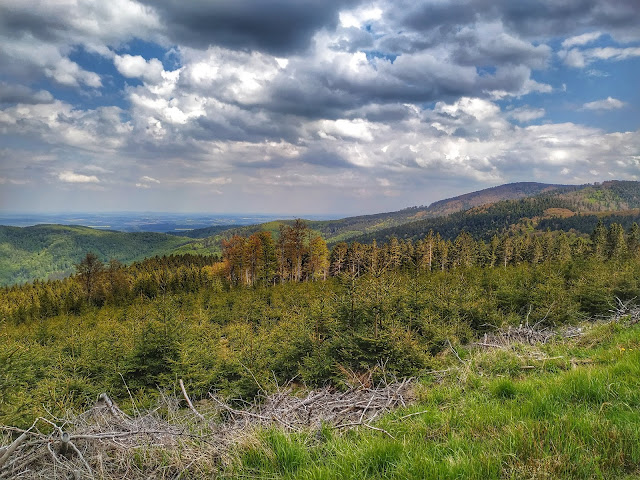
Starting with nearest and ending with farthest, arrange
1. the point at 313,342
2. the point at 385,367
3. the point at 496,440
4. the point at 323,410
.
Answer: the point at 496,440 < the point at 323,410 < the point at 385,367 < the point at 313,342

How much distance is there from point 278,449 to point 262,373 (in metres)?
8.91

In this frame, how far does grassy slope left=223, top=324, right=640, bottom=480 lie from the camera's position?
2.94m

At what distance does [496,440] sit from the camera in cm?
341

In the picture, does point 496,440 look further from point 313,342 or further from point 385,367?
point 313,342

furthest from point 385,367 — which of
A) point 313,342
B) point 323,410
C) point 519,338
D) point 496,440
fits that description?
point 496,440

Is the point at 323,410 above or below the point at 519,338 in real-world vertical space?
above

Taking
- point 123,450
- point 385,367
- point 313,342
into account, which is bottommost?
point 313,342

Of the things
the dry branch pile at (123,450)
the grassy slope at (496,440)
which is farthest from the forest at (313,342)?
the grassy slope at (496,440)

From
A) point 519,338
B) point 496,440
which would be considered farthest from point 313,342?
point 496,440

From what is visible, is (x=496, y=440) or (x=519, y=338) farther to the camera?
(x=519, y=338)

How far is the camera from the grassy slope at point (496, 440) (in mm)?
2939

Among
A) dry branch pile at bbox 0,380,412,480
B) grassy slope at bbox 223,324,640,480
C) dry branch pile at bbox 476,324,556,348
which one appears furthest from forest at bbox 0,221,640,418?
grassy slope at bbox 223,324,640,480

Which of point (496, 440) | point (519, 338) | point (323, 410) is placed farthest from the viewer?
point (519, 338)

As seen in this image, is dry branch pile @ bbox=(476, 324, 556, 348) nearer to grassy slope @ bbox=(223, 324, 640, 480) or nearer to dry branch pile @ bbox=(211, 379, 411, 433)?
grassy slope @ bbox=(223, 324, 640, 480)
